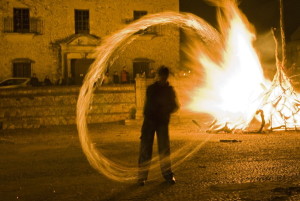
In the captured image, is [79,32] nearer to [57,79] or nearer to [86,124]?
[57,79]

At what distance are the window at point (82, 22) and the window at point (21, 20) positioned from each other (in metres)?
3.58

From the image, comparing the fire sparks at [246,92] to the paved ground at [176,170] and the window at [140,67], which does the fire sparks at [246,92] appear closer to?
the paved ground at [176,170]

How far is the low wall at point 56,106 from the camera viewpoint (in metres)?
15.8

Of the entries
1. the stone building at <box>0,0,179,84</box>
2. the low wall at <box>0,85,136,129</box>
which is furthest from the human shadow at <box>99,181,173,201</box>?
the stone building at <box>0,0,179,84</box>

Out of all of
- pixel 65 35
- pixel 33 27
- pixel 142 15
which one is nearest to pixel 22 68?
pixel 33 27

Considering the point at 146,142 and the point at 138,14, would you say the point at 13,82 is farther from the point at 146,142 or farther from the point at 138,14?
the point at 146,142

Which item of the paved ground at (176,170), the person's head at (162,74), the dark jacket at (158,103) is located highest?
the person's head at (162,74)

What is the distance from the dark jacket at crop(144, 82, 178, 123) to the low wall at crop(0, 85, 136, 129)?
411 inches

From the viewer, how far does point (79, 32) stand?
29.1 m

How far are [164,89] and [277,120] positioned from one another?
817 centimetres

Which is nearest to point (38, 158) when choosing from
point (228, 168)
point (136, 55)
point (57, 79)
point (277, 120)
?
point (228, 168)

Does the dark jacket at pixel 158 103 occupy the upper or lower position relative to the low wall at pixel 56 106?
upper

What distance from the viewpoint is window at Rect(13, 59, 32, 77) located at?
28.1 m

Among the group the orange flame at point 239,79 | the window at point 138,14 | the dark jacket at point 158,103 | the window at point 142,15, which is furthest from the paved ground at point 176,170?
the window at point 138,14
